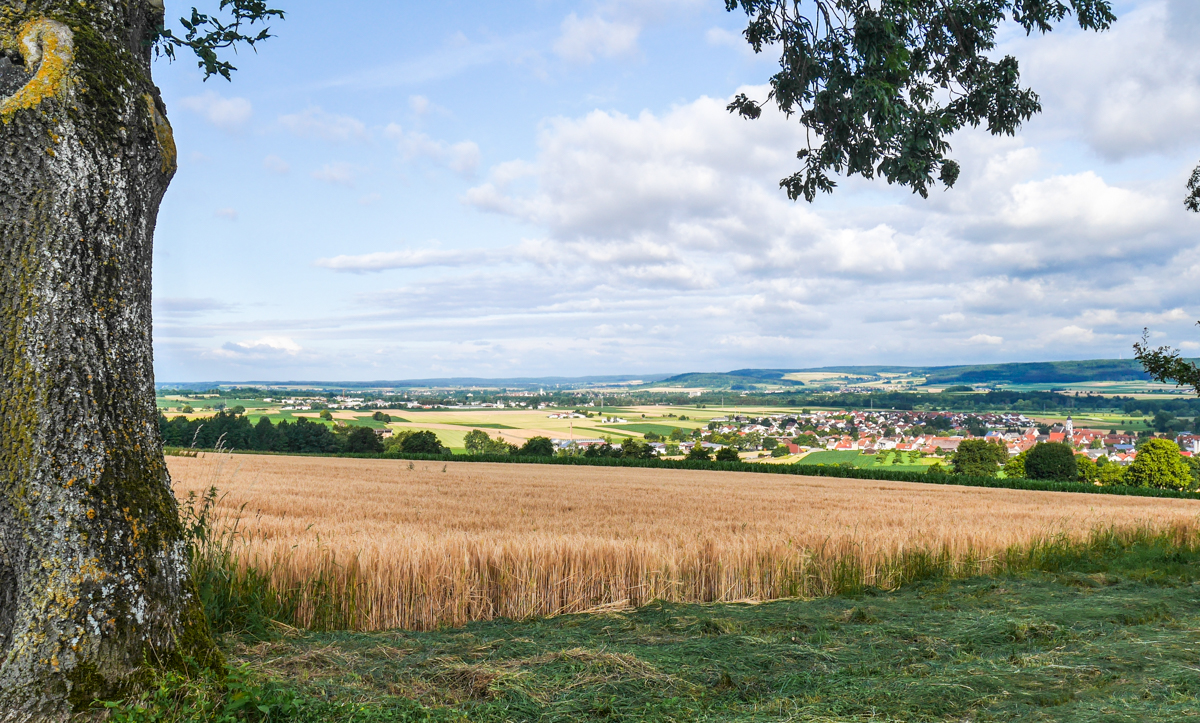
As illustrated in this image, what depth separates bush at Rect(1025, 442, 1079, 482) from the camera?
4788 cm

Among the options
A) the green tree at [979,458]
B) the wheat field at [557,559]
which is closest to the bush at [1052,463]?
the green tree at [979,458]

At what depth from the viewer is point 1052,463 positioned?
4812cm

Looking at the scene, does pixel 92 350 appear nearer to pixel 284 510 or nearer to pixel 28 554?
pixel 28 554

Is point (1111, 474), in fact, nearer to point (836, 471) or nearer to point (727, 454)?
point (836, 471)

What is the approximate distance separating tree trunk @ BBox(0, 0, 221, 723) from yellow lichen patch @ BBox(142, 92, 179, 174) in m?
0.05

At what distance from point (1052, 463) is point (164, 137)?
5799 centimetres

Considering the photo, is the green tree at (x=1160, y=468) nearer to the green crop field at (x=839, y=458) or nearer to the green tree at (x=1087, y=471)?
the green tree at (x=1087, y=471)

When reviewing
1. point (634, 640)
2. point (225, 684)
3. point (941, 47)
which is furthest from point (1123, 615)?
point (225, 684)

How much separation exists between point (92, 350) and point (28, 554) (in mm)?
1014

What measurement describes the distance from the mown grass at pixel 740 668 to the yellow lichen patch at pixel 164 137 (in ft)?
9.45

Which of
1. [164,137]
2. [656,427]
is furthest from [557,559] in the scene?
[656,427]

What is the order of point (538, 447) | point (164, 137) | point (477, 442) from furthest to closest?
1. point (477, 442)
2. point (538, 447)
3. point (164, 137)

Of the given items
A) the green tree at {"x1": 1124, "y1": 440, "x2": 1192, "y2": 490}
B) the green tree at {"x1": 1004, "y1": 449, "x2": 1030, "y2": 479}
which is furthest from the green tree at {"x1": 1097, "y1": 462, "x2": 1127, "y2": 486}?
the green tree at {"x1": 1004, "y1": 449, "x2": 1030, "y2": 479}

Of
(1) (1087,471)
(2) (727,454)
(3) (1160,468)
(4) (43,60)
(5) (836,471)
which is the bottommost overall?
(1) (1087,471)
